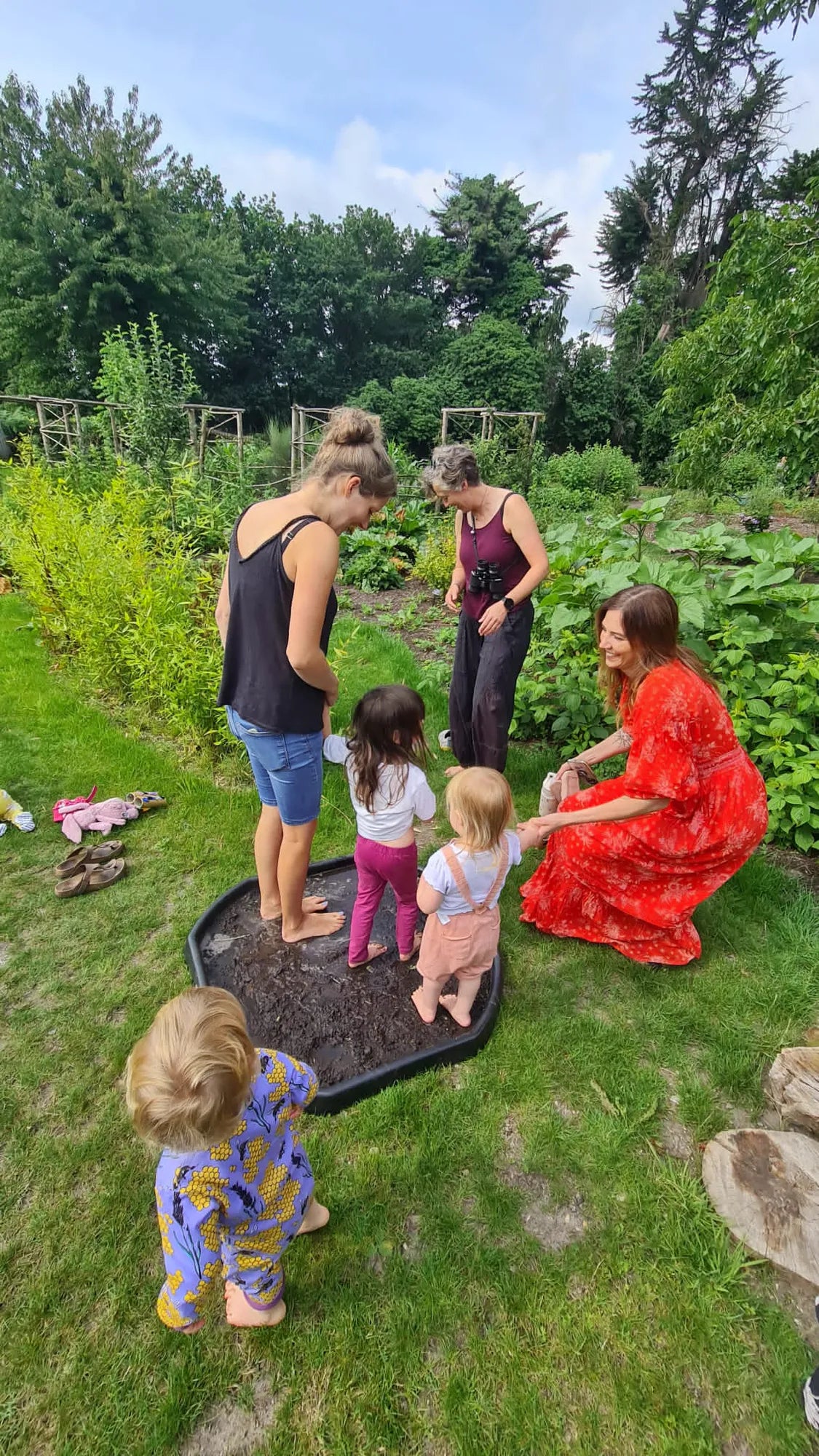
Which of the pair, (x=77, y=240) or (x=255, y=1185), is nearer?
(x=255, y=1185)

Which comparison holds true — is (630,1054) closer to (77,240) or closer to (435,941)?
(435,941)

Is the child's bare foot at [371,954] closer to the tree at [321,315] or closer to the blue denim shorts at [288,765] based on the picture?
the blue denim shorts at [288,765]

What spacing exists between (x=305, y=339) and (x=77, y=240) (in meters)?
11.1

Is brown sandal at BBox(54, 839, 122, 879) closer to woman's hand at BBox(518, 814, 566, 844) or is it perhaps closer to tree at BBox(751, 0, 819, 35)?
woman's hand at BBox(518, 814, 566, 844)

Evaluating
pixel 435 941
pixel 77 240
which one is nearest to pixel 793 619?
pixel 435 941

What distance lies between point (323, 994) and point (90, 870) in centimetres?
136

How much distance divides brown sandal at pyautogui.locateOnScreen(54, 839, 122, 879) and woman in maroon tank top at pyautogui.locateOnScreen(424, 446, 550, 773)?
1.85m

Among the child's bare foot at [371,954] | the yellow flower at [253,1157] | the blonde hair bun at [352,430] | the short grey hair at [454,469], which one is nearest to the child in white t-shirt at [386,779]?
the child's bare foot at [371,954]

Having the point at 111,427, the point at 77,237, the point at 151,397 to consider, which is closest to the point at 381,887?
the point at 151,397

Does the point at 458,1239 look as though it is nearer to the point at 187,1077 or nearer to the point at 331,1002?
the point at 331,1002

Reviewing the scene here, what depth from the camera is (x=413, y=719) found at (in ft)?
6.14

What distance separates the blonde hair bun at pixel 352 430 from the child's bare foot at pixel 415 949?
174 centimetres

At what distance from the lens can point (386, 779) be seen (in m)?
1.93

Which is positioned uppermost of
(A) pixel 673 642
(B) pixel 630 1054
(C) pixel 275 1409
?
(A) pixel 673 642
